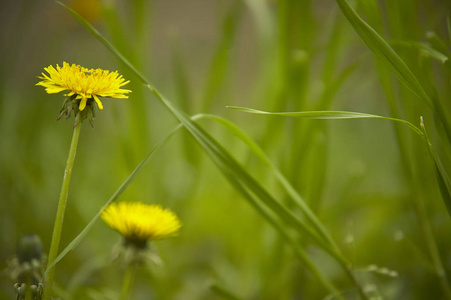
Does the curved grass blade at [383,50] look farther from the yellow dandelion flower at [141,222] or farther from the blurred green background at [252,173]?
the yellow dandelion flower at [141,222]

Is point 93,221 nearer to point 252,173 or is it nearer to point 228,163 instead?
point 228,163

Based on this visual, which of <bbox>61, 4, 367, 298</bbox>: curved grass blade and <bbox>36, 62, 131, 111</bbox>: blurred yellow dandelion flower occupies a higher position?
<bbox>36, 62, 131, 111</bbox>: blurred yellow dandelion flower

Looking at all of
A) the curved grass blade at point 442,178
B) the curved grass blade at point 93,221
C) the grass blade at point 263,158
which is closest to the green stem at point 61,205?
the curved grass blade at point 93,221

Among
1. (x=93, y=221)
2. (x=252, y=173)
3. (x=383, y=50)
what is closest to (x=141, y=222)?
(x=93, y=221)

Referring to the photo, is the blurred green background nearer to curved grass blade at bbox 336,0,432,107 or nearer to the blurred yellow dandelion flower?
curved grass blade at bbox 336,0,432,107

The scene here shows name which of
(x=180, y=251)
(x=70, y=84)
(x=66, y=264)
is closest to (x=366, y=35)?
(x=70, y=84)

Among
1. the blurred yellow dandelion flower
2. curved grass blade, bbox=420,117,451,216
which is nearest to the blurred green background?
curved grass blade, bbox=420,117,451,216

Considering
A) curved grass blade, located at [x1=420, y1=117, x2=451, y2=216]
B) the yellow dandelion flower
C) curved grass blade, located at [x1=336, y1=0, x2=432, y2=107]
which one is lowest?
curved grass blade, located at [x1=420, y1=117, x2=451, y2=216]
